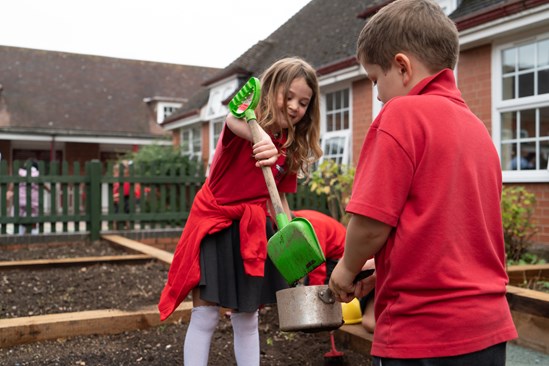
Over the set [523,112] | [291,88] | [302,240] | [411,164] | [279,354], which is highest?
[523,112]

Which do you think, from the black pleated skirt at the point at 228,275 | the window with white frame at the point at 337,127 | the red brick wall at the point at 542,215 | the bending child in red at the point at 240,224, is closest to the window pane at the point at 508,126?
the red brick wall at the point at 542,215

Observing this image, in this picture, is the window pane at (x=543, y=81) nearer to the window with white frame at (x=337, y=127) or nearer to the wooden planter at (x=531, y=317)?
the wooden planter at (x=531, y=317)

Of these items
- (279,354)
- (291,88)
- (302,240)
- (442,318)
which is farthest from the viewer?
(279,354)

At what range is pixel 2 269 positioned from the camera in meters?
5.59

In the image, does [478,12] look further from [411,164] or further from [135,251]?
[411,164]

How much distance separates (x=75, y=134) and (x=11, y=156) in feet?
8.59

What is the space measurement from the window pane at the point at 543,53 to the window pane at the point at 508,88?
0.42 metres

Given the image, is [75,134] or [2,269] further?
[75,134]

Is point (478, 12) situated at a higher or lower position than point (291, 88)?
higher

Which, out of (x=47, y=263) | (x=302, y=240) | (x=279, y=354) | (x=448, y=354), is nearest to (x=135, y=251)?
(x=47, y=263)

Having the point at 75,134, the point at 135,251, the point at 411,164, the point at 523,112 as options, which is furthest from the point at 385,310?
the point at 75,134

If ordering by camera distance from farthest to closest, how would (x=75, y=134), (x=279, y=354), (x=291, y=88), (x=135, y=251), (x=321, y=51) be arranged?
1. (x=75, y=134)
2. (x=321, y=51)
3. (x=135, y=251)
4. (x=279, y=354)
5. (x=291, y=88)

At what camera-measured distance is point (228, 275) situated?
8.22 feet

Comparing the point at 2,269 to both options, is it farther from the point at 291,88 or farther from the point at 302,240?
the point at 302,240
